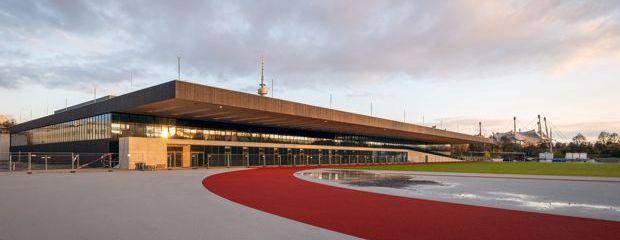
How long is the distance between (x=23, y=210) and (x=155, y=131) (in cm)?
3300

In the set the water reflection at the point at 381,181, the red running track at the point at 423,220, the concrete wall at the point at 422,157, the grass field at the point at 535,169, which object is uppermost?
the red running track at the point at 423,220

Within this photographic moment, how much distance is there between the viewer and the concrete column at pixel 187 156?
4541cm

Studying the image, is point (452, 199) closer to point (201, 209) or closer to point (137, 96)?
point (201, 209)

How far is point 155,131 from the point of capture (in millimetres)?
43062

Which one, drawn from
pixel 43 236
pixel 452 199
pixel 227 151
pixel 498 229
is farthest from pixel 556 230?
pixel 227 151

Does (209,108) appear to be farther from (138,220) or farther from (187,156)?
(138,220)

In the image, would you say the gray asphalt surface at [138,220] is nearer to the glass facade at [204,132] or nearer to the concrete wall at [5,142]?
the glass facade at [204,132]

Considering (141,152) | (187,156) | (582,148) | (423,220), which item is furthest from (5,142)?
(582,148)

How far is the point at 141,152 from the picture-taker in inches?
1550

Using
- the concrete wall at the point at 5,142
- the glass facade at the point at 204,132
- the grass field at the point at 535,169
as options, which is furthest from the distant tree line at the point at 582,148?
the concrete wall at the point at 5,142

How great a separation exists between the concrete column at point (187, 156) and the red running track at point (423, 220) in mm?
32888

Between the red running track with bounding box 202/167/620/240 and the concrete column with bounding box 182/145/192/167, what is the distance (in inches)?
1295

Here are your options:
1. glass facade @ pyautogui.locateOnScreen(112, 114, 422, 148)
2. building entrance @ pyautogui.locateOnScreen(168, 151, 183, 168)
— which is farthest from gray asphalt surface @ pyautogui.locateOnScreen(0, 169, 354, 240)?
building entrance @ pyautogui.locateOnScreen(168, 151, 183, 168)

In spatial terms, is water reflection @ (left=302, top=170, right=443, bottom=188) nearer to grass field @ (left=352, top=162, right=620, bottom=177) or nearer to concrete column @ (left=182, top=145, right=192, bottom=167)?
grass field @ (left=352, top=162, right=620, bottom=177)
